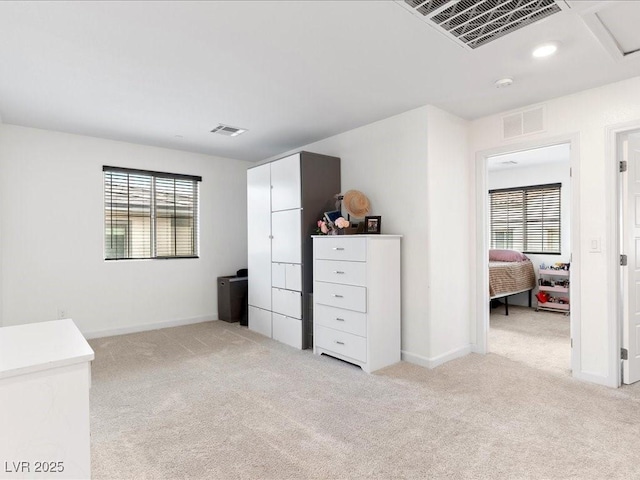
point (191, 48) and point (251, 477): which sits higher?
point (191, 48)

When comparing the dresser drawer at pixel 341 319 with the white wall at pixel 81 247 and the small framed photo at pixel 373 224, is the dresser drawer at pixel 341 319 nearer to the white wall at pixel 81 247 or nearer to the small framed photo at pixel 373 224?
the small framed photo at pixel 373 224

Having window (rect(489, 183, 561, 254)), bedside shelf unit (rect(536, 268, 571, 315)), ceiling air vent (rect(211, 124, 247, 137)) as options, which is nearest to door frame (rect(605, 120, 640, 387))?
bedside shelf unit (rect(536, 268, 571, 315))

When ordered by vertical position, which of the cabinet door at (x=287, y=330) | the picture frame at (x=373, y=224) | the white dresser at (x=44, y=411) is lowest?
the cabinet door at (x=287, y=330)

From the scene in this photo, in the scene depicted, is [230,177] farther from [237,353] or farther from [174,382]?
[174,382]

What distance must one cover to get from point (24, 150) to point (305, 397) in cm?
404

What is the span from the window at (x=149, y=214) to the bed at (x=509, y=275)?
4382mm

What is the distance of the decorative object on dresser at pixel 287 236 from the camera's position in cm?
402

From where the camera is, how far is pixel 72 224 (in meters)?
4.32

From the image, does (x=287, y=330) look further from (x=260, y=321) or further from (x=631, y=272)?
(x=631, y=272)

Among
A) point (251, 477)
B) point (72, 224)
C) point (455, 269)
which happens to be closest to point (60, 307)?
point (72, 224)

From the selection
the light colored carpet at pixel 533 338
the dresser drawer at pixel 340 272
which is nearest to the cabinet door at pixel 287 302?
the dresser drawer at pixel 340 272

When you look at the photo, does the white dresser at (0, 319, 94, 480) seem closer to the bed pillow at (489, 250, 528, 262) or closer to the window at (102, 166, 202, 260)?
the window at (102, 166, 202, 260)

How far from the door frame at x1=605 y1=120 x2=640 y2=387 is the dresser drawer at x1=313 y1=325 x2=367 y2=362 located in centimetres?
196

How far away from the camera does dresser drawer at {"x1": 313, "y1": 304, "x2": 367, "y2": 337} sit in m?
3.32
